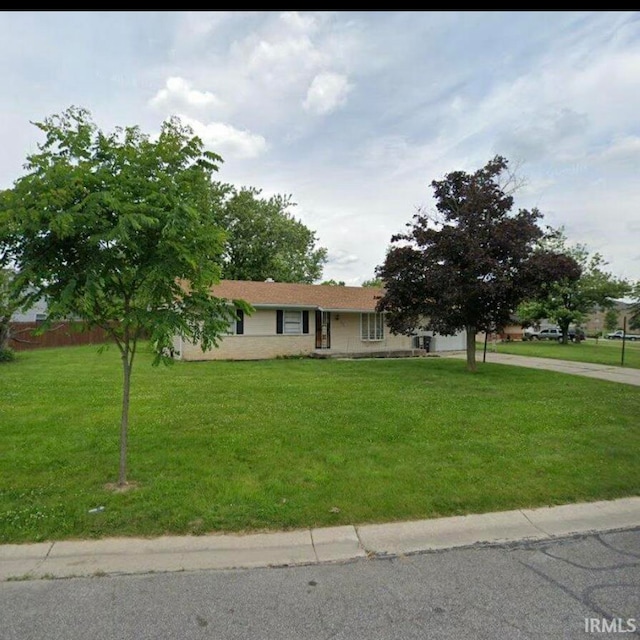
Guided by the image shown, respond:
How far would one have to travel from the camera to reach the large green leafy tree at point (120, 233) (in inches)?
135

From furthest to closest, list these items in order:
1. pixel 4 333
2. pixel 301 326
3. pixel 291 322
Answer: pixel 301 326
pixel 291 322
pixel 4 333

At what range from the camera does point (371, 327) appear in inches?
794

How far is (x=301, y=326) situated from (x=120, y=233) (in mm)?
14593

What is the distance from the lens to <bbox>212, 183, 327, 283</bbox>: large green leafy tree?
96.3ft

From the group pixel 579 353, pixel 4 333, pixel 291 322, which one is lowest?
pixel 579 353

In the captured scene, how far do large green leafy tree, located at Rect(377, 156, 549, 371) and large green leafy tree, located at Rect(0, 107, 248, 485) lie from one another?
9.34 meters

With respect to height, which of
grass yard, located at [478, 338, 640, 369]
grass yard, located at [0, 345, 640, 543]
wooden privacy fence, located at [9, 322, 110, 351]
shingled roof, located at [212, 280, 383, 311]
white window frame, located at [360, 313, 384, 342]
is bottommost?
grass yard, located at [0, 345, 640, 543]

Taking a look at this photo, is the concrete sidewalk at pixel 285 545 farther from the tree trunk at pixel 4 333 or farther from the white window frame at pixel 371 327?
the white window frame at pixel 371 327

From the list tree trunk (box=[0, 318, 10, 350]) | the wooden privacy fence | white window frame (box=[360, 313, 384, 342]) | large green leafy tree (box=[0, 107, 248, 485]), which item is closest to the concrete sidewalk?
large green leafy tree (box=[0, 107, 248, 485])

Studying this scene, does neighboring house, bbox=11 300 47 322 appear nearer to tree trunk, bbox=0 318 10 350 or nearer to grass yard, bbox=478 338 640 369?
tree trunk, bbox=0 318 10 350

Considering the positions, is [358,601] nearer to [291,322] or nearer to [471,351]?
[471,351]

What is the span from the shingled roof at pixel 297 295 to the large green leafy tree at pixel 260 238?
9902mm

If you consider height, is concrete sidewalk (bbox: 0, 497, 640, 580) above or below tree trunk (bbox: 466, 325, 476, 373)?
below

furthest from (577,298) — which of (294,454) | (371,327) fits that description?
(294,454)
